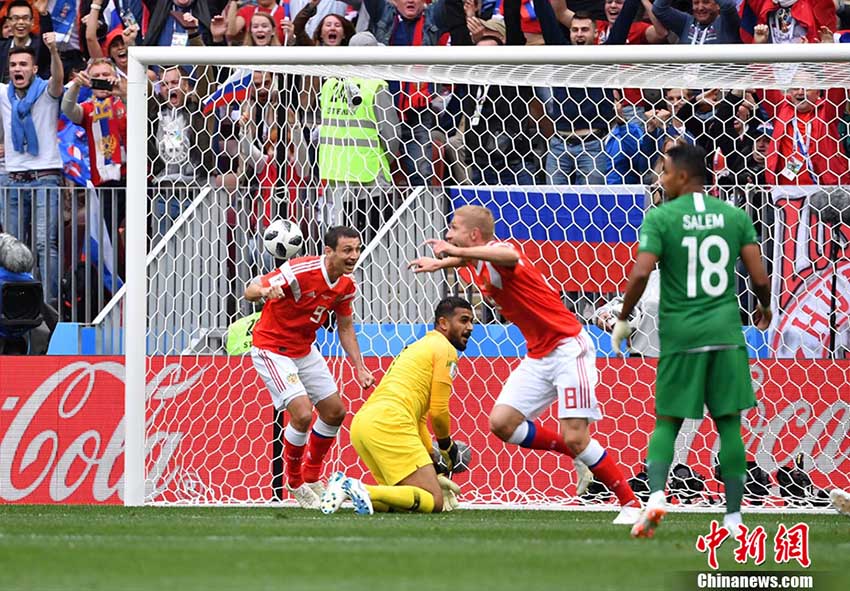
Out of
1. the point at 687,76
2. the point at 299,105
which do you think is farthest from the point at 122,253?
the point at 687,76

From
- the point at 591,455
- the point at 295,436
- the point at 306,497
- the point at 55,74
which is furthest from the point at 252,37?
the point at 591,455

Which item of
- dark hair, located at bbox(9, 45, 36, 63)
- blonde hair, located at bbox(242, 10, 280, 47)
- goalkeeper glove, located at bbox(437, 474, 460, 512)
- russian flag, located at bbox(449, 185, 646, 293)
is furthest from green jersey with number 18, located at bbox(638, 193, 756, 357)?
dark hair, located at bbox(9, 45, 36, 63)

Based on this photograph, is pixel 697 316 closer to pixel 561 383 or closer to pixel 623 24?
pixel 561 383

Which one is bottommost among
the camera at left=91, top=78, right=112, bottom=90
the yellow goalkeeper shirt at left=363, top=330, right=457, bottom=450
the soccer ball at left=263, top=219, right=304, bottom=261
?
the yellow goalkeeper shirt at left=363, top=330, right=457, bottom=450

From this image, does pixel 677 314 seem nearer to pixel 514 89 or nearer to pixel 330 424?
pixel 330 424

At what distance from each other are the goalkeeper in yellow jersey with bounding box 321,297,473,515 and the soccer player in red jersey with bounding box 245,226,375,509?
48 cm

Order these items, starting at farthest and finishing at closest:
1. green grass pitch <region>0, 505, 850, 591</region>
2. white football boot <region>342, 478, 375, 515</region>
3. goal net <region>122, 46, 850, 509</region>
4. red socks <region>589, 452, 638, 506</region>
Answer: goal net <region>122, 46, 850, 509</region> < white football boot <region>342, 478, 375, 515</region> < red socks <region>589, 452, 638, 506</region> < green grass pitch <region>0, 505, 850, 591</region>

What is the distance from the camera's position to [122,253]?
1207 cm

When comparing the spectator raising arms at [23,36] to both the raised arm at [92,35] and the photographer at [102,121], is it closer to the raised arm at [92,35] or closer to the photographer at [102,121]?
the raised arm at [92,35]

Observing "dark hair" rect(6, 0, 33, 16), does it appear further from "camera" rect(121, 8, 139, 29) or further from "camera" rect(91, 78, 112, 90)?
"camera" rect(91, 78, 112, 90)

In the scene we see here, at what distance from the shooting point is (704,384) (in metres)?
7.33

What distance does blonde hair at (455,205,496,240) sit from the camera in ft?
29.5

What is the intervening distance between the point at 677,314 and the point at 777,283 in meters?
3.91

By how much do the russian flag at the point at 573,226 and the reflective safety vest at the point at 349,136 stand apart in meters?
0.78
